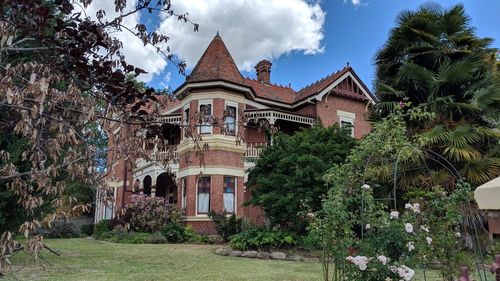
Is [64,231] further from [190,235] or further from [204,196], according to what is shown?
[190,235]

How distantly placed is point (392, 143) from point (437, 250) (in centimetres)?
195

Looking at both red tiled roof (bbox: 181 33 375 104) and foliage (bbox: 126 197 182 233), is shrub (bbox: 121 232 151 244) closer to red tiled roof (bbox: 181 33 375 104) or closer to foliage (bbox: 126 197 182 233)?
foliage (bbox: 126 197 182 233)

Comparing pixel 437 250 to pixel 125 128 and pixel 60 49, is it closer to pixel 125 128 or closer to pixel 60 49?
pixel 125 128

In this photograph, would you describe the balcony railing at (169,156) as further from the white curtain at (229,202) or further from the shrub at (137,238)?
the white curtain at (229,202)

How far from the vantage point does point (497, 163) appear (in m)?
11.7

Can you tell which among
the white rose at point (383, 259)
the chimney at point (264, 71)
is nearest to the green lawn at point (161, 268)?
the white rose at point (383, 259)

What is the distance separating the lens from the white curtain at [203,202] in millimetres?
21050

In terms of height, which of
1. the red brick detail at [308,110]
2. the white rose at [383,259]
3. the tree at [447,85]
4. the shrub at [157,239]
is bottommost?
the shrub at [157,239]

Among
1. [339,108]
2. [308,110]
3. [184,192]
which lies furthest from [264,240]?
[339,108]

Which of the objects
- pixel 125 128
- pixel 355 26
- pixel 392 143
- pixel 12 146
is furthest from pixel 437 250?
pixel 355 26

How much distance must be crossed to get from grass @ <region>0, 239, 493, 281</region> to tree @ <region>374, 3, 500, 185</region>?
398cm

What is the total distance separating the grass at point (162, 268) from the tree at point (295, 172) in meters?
2.69

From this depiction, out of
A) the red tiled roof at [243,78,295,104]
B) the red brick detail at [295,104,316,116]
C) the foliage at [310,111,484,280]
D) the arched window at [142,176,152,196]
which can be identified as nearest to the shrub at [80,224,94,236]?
the arched window at [142,176,152,196]

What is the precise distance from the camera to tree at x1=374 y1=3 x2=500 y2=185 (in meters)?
12.0
